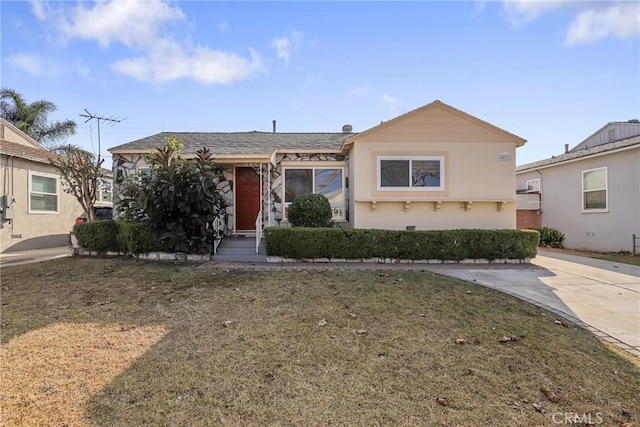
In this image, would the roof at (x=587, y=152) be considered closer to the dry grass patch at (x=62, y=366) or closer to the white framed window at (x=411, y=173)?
the white framed window at (x=411, y=173)

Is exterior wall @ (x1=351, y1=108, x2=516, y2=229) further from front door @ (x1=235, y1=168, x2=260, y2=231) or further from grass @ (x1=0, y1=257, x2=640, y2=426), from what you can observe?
grass @ (x1=0, y1=257, x2=640, y2=426)

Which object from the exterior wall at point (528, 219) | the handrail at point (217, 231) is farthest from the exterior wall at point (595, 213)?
the handrail at point (217, 231)

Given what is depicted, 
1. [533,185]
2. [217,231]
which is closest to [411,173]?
[217,231]

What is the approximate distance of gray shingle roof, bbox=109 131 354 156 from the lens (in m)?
11.0

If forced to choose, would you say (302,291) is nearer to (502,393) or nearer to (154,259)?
(502,393)

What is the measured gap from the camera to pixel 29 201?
1230 cm

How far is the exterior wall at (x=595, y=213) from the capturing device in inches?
441

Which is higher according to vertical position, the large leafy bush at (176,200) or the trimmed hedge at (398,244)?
the large leafy bush at (176,200)

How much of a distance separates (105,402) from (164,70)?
12.7 meters

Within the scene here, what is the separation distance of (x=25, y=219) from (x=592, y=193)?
2136 centimetres

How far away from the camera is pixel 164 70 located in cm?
1237

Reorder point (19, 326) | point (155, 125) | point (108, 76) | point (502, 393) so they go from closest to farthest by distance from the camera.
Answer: point (502, 393) < point (19, 326) < point (108, 76) < point (155, 125)

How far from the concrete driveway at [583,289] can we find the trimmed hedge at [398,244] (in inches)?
24.6

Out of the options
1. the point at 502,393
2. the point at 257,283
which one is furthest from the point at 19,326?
the point at 502,393
